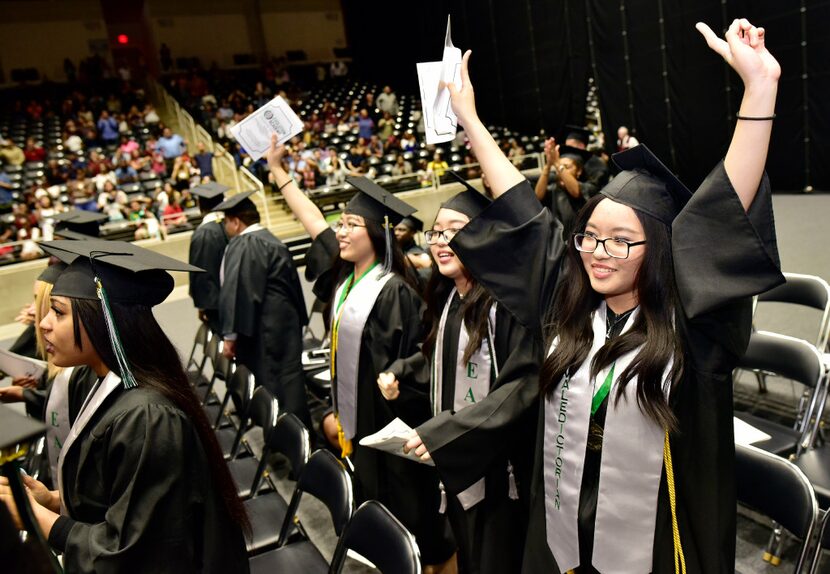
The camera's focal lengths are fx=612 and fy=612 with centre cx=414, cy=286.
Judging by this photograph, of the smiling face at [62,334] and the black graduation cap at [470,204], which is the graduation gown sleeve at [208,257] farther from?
the smiling face at [62,334]

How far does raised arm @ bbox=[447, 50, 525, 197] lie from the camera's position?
1863 mm

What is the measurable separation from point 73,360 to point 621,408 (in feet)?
4.92

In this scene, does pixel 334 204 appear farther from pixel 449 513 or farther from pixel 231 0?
pixel 231 0

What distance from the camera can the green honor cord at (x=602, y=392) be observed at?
5.32 feet

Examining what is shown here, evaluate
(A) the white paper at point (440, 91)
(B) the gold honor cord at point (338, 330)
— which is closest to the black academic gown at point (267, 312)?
(B) the gold honor cord at point (338, 330)

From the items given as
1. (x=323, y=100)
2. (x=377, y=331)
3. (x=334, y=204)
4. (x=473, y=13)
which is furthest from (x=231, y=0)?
(x=377, y=331)

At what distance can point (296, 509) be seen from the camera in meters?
2.46

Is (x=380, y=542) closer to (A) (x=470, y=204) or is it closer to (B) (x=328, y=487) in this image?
(B) (x=328, y=487)

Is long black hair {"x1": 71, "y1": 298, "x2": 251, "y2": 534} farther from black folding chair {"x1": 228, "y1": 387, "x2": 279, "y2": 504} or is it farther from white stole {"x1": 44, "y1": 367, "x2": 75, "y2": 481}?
black folding chair {"x1": 228, "y1": 387, "x2": 279, "y2": 504}

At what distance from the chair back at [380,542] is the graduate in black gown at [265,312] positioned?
213cm

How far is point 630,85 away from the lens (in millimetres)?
13023

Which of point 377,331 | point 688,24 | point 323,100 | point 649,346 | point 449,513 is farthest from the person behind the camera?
point 323,100

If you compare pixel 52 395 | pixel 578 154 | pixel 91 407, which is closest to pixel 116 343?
pixel 91 407

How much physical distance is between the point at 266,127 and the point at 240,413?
1.62 metres
